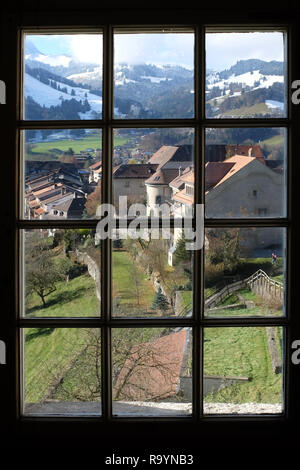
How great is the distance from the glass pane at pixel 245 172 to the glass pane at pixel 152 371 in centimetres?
45

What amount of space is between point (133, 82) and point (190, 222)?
0.51m

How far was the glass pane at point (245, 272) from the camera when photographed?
1.68 m

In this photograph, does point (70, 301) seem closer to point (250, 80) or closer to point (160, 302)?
point (160, 302)

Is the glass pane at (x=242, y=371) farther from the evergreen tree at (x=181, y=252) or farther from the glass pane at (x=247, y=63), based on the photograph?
the glass pane at (x=247, y=63)

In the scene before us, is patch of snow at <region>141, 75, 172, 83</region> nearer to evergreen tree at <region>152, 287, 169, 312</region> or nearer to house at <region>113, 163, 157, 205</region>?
house at <region>113, 163, 157, 205</region>

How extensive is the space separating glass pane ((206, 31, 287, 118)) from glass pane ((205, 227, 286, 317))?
1.31 feet

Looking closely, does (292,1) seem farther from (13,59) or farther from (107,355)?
(107,355)

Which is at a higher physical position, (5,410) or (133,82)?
(133,82)

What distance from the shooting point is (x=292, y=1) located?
1.61 metres

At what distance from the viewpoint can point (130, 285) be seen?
1679 mm

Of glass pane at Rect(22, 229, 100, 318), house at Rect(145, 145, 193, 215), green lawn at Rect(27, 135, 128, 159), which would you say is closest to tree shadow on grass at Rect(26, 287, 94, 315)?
glass pane at Rect(22, 229, 100, 318)

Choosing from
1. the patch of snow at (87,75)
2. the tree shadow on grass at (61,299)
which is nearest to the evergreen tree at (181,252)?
the tree shadow on grass at (61,299)
